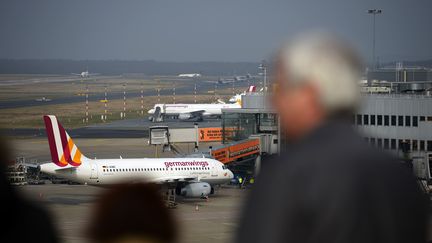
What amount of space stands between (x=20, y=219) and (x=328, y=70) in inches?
63.9

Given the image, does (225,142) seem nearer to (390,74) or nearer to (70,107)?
(390,74)

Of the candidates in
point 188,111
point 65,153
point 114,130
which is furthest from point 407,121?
point 188,111

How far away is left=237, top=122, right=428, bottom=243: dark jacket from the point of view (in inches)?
150

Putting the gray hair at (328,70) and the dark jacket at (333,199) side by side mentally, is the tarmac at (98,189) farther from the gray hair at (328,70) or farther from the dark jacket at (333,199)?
the dark jacket at (333,199)

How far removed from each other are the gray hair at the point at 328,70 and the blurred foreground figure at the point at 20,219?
137 centimetres

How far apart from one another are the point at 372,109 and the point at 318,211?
189ft

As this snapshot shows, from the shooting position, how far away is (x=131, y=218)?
3.99 meters

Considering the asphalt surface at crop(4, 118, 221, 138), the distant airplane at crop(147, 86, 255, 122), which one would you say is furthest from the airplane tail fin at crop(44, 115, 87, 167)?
the distant airplane at crop(147, 86, 255, 122)

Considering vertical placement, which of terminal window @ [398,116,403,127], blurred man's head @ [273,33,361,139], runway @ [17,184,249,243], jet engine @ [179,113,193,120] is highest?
blurred man's head @ [273,33,361,139]

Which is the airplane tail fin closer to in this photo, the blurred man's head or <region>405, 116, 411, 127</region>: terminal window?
<region>405, 116, 411, 127</region>: terminal window

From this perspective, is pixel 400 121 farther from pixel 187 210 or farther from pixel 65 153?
pixel 65 153

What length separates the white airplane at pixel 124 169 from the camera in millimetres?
53219

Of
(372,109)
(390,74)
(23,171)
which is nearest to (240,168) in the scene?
(372,109)

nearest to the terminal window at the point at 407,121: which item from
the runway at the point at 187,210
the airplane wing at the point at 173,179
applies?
the runway at the point at 187,210
